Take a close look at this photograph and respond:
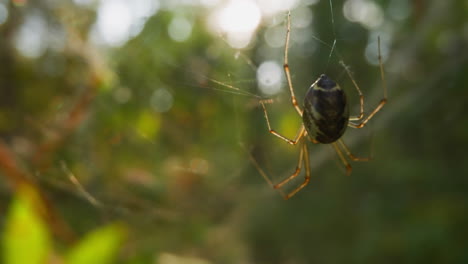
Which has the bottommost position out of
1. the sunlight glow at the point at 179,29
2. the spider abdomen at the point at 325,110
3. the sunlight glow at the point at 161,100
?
the spider abdomen at the point at 325,110

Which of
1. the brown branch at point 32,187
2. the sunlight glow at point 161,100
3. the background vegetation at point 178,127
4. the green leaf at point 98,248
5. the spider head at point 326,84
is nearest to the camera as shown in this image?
the spider head at point 326,84

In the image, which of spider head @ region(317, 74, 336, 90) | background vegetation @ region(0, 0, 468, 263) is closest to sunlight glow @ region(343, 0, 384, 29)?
background vegetation @ region(0, 0, 468, 263)

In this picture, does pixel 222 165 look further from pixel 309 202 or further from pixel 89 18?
pixel 309 202

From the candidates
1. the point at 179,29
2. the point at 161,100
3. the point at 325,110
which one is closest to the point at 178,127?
the point at 161,100

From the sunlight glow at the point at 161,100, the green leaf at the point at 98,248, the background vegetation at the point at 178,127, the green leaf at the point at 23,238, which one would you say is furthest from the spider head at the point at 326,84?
the sunlight glow at the point at 161,100

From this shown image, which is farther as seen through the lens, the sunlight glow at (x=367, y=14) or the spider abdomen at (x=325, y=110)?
the sunlight glow at (x=367, y=14)

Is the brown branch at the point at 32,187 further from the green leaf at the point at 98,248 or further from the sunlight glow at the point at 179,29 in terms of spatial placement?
the sunlight glow at the point at 179,29

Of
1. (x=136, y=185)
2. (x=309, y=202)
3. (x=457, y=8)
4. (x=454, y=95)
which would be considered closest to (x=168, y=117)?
(x=136, y=185)
